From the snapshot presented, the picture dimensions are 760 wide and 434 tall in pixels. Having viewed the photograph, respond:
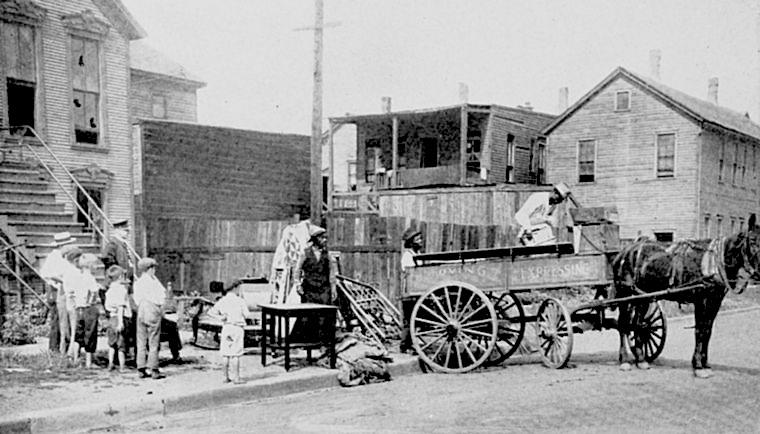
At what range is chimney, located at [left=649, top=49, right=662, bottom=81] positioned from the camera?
37.2 m

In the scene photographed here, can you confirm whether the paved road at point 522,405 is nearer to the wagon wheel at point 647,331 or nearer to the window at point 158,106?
the wagon wheel at point 647,331

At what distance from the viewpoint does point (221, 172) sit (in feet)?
78.5

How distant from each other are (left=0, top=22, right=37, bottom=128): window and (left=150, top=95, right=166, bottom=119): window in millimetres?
18394

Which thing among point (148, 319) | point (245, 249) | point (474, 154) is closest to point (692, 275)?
point (148, 319)

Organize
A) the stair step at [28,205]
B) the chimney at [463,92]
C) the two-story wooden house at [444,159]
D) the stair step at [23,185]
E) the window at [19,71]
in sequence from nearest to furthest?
the stair step at [28,205] → the stair step at [23,185] → the window at [19,71] → the two-story wooden house at [444,159] → the chimney at [463,92]

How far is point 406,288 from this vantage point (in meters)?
10.5

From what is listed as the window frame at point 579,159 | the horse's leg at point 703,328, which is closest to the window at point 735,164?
the window frame at point 579,159

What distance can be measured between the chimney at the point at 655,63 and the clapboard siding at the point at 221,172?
19436mm

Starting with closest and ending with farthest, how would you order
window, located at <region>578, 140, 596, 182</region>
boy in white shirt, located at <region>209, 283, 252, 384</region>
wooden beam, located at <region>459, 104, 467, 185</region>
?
boy in white shirt, located at <region>209, 283, 252, 384</region>, wooden beam, located at <region>459, 104, 467, 185</region>, window, located at <region>578, 140, 596, 182</region>

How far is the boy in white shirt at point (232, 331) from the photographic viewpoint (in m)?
8.60

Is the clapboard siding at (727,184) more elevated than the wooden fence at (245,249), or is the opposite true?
the clapboard siding at (727,184)

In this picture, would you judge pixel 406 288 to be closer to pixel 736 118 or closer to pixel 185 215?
pixel 185 215

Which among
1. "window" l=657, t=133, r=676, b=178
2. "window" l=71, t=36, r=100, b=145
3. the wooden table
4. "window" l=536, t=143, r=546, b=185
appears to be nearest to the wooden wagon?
the wooden table

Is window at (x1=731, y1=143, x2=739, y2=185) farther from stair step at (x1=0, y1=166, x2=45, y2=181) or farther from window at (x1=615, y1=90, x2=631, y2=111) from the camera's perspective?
stair step at (x1=0, y1=166, x2=45, y2=181)
